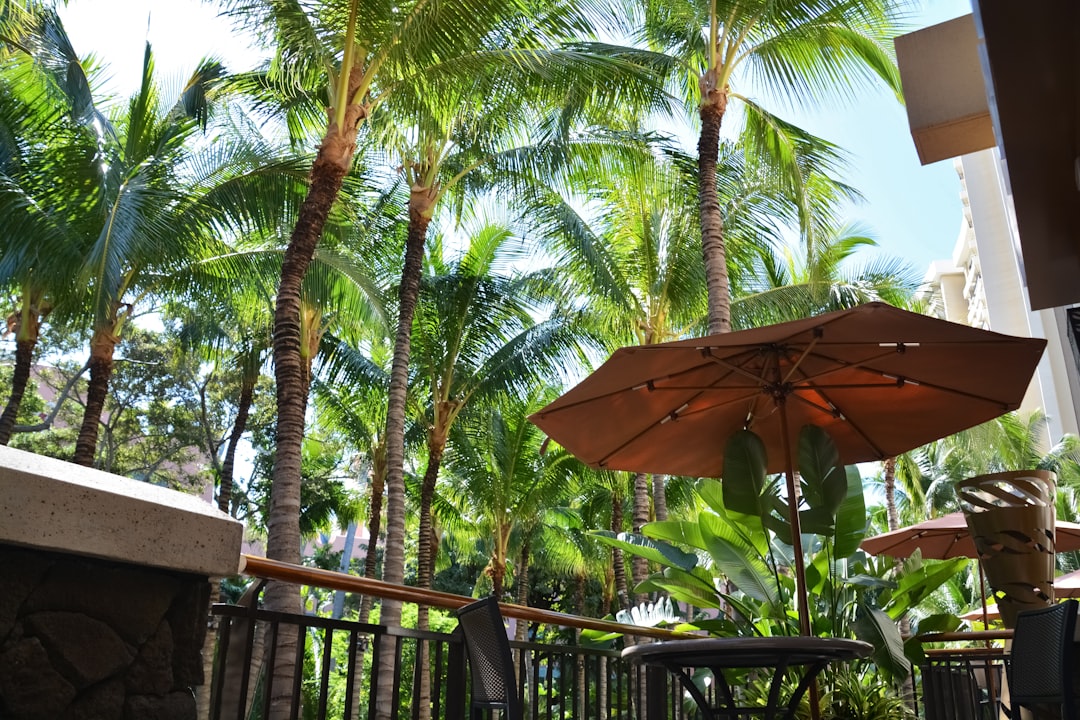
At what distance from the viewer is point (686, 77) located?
505 inches

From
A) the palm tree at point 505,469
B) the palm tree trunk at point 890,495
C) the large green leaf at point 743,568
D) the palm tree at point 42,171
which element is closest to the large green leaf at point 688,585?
the large green leaf at point 743,568

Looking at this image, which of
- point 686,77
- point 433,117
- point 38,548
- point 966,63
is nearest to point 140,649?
point 38,548

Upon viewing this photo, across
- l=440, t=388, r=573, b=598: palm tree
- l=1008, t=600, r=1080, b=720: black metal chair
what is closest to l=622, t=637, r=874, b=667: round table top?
l=1008, t=600, r=1080, b=720: black metal chair

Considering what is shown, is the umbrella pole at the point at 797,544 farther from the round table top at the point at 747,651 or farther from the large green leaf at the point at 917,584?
the large green leaf at the point at 917,584

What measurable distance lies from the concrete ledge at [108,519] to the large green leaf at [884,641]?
3.78 metres

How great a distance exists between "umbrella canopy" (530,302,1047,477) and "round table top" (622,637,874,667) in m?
1.26

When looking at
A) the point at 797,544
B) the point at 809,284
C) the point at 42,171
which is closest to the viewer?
the point at 797,544

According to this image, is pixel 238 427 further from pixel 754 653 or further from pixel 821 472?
pixel 754 653

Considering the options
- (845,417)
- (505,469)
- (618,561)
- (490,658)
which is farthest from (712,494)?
(618,561)

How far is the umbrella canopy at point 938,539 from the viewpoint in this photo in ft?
25.5

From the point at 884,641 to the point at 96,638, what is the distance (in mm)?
4121

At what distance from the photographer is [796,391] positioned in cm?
488

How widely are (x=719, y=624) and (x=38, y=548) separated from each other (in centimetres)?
456

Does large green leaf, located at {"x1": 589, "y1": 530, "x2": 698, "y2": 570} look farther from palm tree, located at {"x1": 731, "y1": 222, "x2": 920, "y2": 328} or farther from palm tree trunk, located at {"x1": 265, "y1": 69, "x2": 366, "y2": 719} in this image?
palm tree, located at {"x1": 731, "y1": 222, "x2": 920, "y2": 328}
